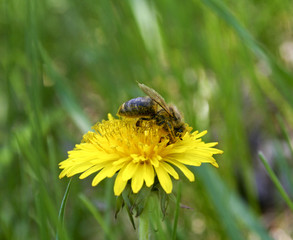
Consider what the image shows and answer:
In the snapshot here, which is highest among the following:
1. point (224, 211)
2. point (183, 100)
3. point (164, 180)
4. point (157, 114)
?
point (183, 100)

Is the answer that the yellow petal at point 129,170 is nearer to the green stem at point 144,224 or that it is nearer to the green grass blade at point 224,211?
the green stem at point 144,224

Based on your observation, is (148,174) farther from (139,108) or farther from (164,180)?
(139,108)

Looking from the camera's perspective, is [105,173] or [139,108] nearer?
[105,173]

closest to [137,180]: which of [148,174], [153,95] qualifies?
[148,174]

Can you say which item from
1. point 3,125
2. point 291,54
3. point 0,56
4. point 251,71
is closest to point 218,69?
point 251,71

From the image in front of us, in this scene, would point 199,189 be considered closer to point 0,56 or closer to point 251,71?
point 251,71

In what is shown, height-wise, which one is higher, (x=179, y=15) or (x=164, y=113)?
(x=179, y=15)

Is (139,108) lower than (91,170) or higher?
higher
